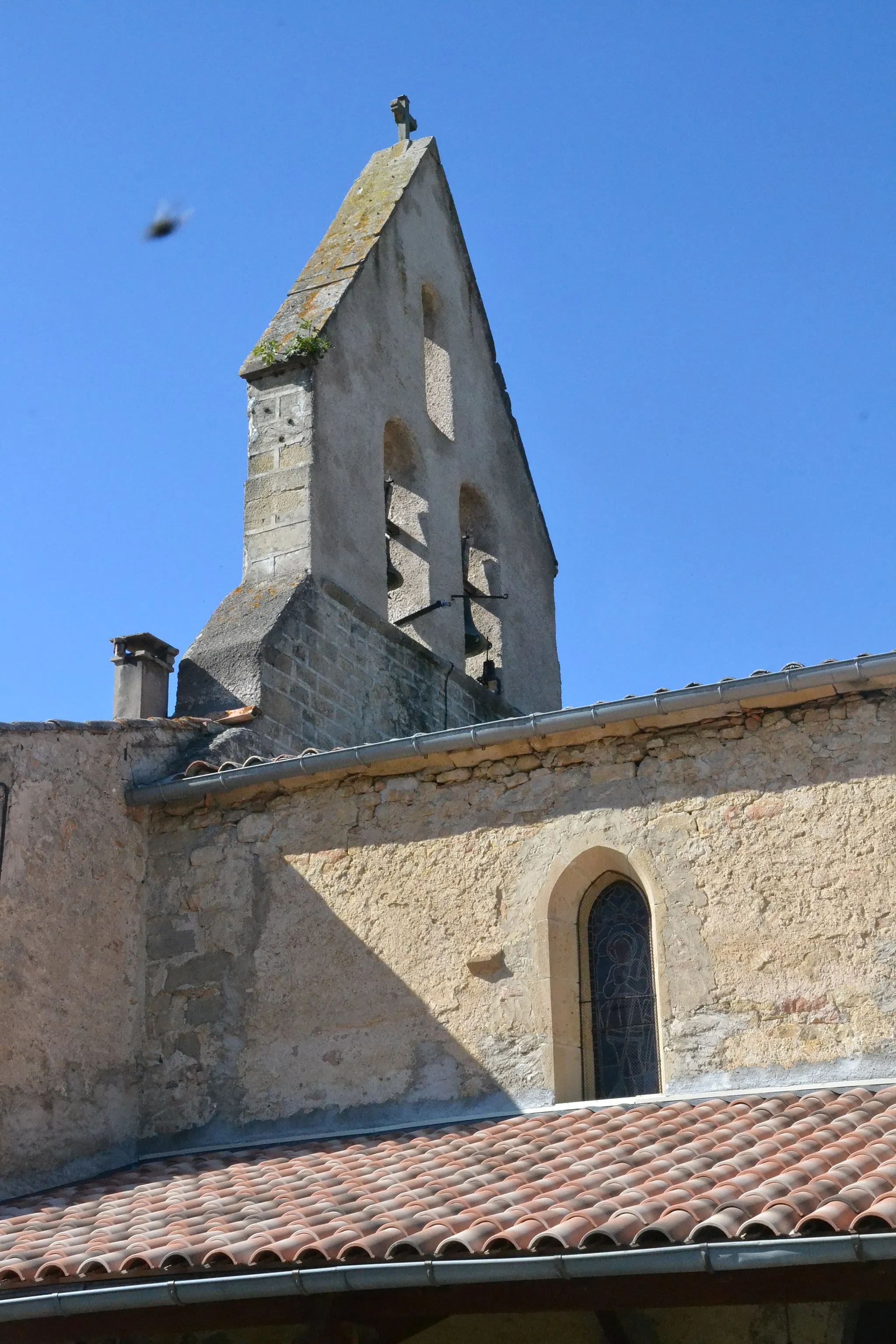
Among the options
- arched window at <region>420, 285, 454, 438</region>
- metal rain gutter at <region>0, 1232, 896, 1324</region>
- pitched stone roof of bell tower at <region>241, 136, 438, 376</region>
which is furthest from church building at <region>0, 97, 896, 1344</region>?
arched window at <region>420, 285, 454, 438</region>

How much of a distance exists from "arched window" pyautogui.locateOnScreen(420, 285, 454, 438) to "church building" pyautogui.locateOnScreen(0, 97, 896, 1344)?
294cm

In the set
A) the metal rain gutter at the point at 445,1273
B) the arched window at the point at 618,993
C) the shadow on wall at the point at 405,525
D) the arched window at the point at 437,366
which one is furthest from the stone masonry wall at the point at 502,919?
the arched window at the point at 437,366

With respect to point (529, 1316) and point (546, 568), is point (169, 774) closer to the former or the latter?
point (529, 1316)

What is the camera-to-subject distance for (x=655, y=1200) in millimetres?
5312

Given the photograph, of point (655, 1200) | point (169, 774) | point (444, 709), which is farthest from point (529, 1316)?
point (444, 709)

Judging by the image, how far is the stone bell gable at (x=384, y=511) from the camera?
32.8 feet

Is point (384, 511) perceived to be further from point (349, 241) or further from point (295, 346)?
point (349, 241)

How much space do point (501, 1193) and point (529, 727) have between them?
8.40 feet

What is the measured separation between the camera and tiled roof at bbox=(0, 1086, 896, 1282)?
5.08 metres

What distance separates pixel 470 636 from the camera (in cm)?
1218

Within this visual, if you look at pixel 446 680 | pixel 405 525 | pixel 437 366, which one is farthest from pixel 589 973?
pixel 437 366

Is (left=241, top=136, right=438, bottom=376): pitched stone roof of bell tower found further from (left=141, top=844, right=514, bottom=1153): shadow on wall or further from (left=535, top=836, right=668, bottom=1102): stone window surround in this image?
(left=535, top=836, right=668, bottom=1102): stone window surround

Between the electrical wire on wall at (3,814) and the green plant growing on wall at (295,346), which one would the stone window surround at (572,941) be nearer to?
the electrical wire on wall at (3,814)

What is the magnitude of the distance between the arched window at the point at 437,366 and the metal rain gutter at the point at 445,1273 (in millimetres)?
7992
